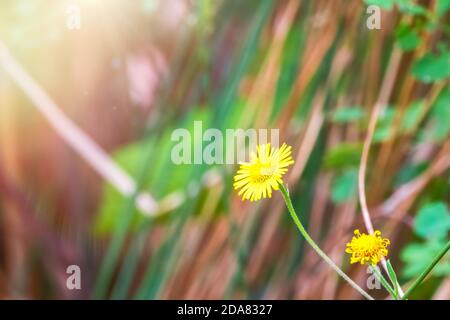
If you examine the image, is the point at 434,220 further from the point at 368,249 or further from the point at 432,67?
the point at 368,249

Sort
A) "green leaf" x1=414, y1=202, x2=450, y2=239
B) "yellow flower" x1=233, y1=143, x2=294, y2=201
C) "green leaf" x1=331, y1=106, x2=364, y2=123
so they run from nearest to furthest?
"yellow flower" x1=233, y1=143, x2=294, y2=201
"green leaf" x1=414, y1=202, x2=450, y2=239
"green leaf" x1=331, y1=106, x2=364, y2=123

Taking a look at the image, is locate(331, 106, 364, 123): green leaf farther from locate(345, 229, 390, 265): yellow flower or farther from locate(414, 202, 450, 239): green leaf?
locate(345, 229, 390, 265): yellow flower

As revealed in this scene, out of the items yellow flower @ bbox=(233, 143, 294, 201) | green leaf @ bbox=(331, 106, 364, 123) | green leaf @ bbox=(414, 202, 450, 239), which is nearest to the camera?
yellow flower @ bbox=(233, 143, 294, 201)

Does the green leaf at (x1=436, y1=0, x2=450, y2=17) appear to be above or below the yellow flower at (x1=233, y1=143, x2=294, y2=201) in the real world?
above

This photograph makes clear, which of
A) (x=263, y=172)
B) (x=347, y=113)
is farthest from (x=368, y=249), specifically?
(x=347, y=113)

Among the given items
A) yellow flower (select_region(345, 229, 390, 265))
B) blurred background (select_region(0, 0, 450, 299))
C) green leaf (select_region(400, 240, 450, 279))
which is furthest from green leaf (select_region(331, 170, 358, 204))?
yellow flower (select_region(345, 229, 390, 265))
